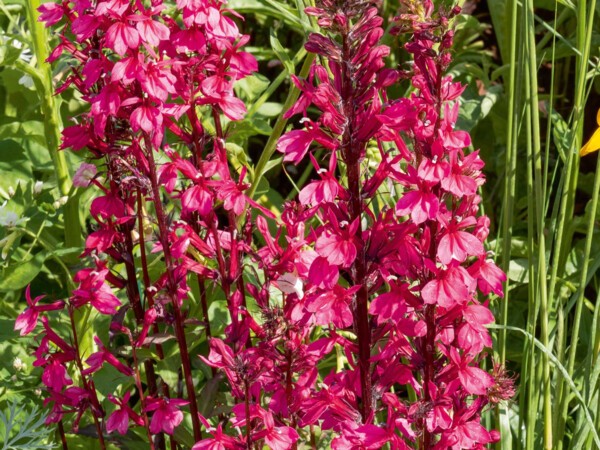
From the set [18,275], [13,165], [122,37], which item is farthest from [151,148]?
[13,165]

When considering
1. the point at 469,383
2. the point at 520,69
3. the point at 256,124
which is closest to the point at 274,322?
the point at 469,383

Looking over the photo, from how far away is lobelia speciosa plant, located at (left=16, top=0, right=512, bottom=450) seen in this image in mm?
1000

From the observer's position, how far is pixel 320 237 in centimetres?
100

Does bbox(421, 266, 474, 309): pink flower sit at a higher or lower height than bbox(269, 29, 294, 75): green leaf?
lower

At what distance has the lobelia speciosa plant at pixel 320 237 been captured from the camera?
1.00 m

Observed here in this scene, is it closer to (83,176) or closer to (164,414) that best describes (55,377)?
(164,414)

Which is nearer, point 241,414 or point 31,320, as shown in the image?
point 241,414

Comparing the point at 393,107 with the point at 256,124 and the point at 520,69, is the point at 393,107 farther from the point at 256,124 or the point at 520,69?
the point at 256,124

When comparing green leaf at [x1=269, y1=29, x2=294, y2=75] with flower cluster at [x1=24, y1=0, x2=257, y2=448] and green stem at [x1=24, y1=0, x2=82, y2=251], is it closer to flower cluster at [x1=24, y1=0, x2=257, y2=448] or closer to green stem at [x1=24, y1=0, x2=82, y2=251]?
flower cluster at [x1=24, y1=0, x2=257, y2=448]

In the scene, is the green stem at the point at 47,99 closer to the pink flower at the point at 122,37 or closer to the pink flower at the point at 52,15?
the pink flower at the point at 52,15

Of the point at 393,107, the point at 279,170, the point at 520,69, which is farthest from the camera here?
the point at 279,170

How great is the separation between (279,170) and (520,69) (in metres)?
1.24

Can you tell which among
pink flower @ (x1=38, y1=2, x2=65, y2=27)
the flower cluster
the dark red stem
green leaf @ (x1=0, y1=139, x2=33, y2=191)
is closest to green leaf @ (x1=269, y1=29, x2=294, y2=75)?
the flower cluster

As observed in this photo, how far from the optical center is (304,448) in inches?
50.8
